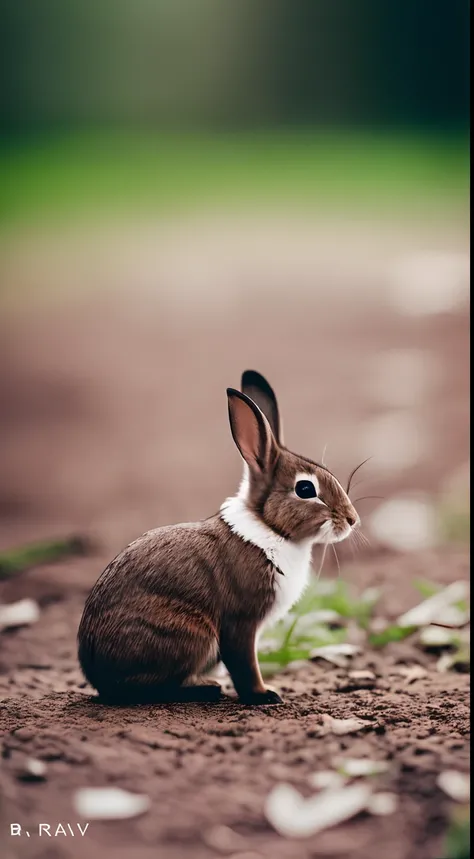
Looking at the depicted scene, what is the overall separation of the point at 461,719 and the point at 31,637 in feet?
4.27

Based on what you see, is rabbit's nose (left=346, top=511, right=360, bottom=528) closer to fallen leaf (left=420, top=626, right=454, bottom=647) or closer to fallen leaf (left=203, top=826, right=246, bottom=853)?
fallen leaf (left=203, top=826, right=246, bottom=853)

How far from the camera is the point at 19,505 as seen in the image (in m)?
4.27

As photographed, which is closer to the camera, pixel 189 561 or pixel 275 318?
pixel 189 561

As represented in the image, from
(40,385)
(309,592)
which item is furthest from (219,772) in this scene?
(40,385)

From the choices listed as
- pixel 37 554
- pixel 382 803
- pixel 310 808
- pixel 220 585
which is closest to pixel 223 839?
pixel 310 808

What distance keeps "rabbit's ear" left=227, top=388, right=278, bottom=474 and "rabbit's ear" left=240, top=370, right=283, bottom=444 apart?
11 centimetres

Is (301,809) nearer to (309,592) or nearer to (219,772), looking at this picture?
(219,772)

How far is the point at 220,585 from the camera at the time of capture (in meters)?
2.00

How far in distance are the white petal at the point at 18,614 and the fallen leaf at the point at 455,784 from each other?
1490mm

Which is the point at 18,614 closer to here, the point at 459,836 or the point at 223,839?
the point at 223,839

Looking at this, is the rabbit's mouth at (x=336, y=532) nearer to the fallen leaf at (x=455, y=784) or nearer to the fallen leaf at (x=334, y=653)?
the fallen leaf at (x=455, y=784)

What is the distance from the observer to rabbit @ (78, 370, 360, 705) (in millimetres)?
1964

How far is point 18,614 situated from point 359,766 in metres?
1.39

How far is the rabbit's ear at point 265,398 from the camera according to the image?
213cm
